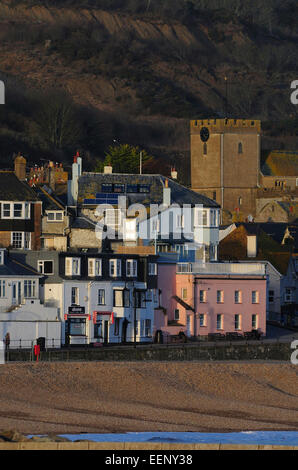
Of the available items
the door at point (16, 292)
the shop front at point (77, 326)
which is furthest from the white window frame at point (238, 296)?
the door at point (16, 292)

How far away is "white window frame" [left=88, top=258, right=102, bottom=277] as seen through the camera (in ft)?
349

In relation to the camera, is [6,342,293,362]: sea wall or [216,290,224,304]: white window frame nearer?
[6,342,293,362]: sea wall

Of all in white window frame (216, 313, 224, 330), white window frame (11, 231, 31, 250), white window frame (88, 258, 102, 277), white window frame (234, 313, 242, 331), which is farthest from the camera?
white window frame (234, 313, 242, 331)

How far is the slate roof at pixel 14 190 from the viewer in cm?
11369

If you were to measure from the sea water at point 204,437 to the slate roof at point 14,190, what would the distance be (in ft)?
133

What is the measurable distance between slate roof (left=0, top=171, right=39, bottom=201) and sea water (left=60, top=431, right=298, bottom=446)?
133 ft

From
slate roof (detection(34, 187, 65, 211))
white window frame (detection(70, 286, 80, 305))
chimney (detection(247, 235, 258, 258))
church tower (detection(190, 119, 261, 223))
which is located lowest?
white window frame (detection(70, 286, 80, 305))

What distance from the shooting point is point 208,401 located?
8881 centimetres

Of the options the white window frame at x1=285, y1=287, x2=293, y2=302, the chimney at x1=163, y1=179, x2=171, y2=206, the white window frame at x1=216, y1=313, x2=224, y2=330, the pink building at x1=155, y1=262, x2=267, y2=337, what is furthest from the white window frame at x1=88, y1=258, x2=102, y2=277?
the white window frame at x1=285, y1=287, x2=293, y2=302

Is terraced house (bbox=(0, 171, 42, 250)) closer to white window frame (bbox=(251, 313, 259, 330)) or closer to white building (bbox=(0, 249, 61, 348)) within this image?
white building (bbox=(0, 249, 61, 348))

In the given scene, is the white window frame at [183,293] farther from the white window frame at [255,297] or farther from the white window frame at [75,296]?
the white window frame at [75,296]
